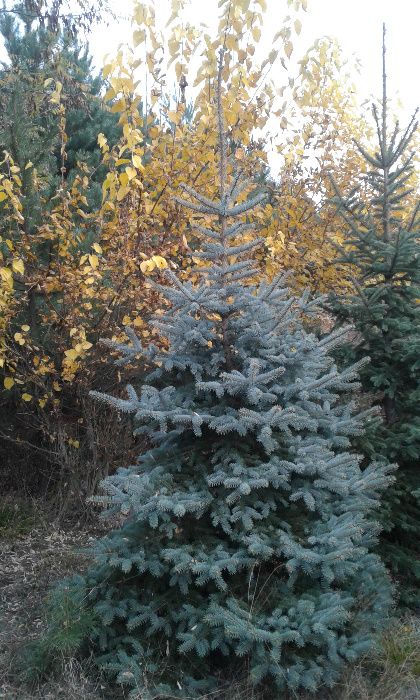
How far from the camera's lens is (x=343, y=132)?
5.49m

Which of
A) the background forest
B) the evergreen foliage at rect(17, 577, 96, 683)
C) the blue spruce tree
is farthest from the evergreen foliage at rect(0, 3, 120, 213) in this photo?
the evergreen foliage at rect(17, 577, 96, 683)

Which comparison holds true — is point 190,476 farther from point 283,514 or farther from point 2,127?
point 2,127

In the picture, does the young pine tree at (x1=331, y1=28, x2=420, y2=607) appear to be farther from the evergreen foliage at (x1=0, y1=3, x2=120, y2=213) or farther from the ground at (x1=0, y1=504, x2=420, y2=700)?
the evergreen foliage at (x1=0, y1=3, x2=120, y2=213)

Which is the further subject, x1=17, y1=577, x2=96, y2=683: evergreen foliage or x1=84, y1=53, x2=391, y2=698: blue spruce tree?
x1=17, y1=577, x2=96, y2=683: evergreen foliage

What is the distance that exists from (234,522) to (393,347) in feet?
5.34

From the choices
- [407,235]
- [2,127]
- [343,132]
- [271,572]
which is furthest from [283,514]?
[343,132]

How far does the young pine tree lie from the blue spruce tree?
55 centimetres

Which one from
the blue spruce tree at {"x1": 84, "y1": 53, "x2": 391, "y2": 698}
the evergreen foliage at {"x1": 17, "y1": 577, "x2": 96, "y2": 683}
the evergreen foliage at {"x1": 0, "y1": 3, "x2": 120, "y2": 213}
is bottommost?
the evergreen foliage at {"x1": 17, "y1": 577, "x2": 96, "y2": 683}

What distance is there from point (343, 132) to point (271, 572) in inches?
141

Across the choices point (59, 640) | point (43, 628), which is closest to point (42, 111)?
point (43, 628)

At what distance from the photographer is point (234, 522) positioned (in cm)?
302

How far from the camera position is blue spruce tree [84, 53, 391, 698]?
2.78 m

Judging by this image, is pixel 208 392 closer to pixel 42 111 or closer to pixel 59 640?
pixel 59 640

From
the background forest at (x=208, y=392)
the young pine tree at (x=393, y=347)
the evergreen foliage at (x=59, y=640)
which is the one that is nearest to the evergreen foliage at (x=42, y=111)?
the background forest at (x=208, y=392)
